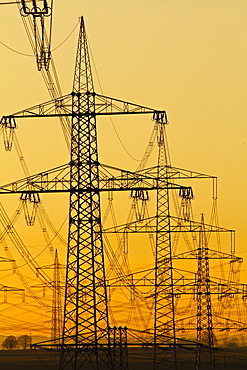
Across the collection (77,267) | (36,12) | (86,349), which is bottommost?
(86,349)

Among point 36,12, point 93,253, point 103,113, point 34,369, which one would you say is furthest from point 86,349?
point 34,369

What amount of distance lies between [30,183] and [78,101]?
234 inches

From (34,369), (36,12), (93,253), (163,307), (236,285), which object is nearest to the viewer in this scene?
(36,12)

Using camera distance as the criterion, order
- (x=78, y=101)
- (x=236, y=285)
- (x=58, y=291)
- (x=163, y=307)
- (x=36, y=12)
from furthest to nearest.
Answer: (x=58, y=291) → (x=236, y=285) → (x=163, y=307) → (x=78, y=101) → (x=36, y=12)

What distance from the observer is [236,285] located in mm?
78312

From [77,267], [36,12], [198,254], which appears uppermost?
[198,254]

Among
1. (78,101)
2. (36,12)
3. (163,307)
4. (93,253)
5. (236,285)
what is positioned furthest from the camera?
(236,285)

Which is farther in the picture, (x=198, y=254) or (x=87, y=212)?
(x=198, y=254)

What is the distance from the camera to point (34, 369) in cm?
13088

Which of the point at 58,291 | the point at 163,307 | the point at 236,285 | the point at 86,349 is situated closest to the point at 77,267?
the point at 86,349

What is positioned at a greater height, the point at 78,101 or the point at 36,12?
the point at 78,101

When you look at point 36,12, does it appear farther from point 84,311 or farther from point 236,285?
point 236,285

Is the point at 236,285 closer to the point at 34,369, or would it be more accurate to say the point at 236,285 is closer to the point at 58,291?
the point at 58,291

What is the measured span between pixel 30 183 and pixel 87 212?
3.65 m
